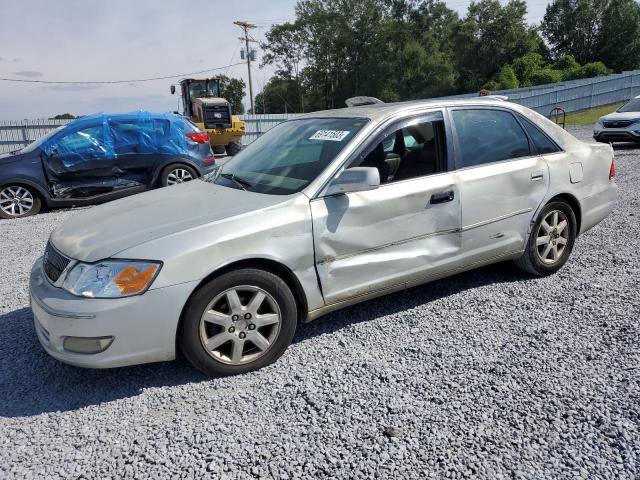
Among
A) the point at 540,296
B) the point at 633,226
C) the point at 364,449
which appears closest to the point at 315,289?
the point at 364,449

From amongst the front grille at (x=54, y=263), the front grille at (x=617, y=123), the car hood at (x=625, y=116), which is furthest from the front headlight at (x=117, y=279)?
the car hood at (x=625, y=116)

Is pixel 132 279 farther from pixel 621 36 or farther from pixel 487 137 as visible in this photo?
pixel 621 36

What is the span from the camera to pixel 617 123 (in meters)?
13.6

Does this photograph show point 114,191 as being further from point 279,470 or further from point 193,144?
point 279,470

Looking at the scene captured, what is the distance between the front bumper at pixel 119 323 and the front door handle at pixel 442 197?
1.83 m

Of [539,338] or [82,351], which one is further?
[539,338]

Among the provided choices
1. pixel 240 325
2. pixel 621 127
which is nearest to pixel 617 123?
pixel 621 127

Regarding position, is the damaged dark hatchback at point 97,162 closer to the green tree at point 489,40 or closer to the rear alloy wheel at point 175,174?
the rear alloy wheel at point 175,174

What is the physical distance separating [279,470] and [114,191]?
799 centimetres

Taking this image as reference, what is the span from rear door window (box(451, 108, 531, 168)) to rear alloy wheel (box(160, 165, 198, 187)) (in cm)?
652

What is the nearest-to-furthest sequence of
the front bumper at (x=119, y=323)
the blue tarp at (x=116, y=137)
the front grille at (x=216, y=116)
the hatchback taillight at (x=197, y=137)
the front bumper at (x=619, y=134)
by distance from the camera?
the front bumper at (x=119, y=323) → the blue tarp at (x=116, y=137) → the hatchback taillight at (x=197, y=137) → the front bumper at (x=619, y=134) → the front grille at (x=216, y=116)

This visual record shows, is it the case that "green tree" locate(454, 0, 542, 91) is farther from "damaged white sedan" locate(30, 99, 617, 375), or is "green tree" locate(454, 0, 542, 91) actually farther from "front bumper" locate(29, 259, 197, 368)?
"front bumper" locate(29, 259, 197, 368)

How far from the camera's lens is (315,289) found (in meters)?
3.27

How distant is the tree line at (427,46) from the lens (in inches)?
2111
